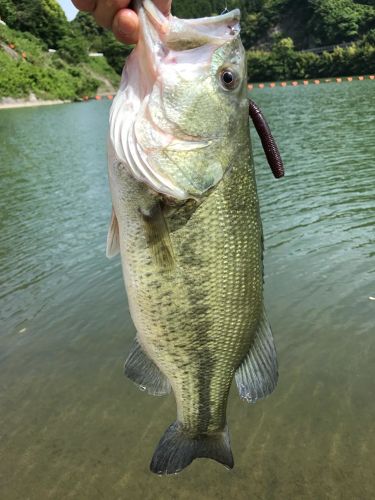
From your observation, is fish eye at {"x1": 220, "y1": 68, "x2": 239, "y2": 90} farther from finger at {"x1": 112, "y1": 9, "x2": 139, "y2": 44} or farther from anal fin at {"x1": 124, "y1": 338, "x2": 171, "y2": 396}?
anal fin at {"x1": 124, "y1": 338, "x2": 171, "y2": 396}

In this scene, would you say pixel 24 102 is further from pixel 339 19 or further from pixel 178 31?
pixel 339 19

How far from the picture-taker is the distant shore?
53.1 metres

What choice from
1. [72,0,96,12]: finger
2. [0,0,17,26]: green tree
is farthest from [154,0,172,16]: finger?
[0,0,17,26]: green tree

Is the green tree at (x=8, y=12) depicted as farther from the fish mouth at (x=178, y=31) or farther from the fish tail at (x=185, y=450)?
the fish tail at (x=185, y=450)

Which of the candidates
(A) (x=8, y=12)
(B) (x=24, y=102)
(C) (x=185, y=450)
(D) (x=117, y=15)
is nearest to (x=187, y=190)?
(D) (x=117, y=15)

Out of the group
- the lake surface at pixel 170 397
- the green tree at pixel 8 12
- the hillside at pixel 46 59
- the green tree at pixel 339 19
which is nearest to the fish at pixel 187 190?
the lake surface at pixel 170 397

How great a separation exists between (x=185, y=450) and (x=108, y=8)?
2192 mm

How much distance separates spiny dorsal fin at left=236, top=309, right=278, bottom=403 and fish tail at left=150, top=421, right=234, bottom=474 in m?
0.34

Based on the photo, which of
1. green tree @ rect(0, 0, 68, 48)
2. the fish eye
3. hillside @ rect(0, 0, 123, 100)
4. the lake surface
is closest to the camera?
the fish eye

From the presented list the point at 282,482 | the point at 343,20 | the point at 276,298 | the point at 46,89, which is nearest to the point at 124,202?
the point at 282,482

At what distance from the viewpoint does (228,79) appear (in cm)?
218

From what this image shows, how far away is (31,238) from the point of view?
1080cm

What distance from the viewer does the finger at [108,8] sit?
1954 mm

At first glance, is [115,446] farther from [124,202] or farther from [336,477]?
[124,202]
